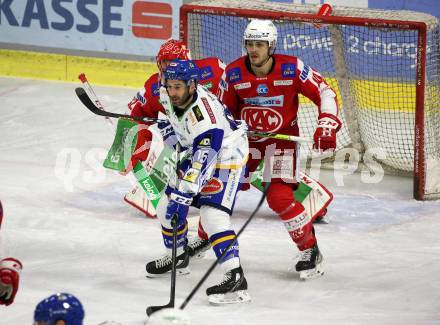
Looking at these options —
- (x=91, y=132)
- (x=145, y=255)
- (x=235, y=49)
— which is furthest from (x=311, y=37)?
(x=145, y=255)

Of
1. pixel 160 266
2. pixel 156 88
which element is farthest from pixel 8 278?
pixel 156 88

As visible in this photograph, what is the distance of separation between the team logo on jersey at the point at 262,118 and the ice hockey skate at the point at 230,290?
948mm

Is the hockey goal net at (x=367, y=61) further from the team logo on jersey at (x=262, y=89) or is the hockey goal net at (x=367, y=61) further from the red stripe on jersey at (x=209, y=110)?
the red stripe on jersey at (x=209, y=110)

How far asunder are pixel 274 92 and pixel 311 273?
0.90m

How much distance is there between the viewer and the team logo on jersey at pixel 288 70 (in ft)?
18.8

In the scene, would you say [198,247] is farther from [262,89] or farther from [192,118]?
[192,118]

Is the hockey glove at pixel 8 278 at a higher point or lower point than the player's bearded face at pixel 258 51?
lower

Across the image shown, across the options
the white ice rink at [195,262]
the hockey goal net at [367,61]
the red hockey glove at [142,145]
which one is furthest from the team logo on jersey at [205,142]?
the hockey goal net at [367,61]

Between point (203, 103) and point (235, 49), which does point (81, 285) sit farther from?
point (235, 49)

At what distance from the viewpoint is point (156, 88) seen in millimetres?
6223

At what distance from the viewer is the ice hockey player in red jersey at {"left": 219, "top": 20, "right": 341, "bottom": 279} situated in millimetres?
5531

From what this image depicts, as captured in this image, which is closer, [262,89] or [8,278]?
[8,278]

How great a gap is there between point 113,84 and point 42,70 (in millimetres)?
635

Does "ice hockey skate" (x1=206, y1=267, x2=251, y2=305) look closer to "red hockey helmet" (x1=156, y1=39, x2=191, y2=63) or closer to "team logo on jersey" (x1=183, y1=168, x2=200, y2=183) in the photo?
"team logo on jersey" (x1=183, y1=168, x2=200, y2=183)
